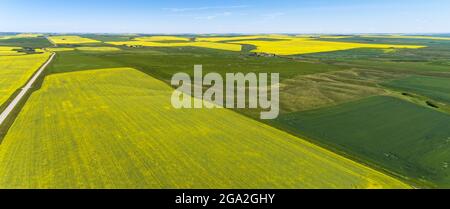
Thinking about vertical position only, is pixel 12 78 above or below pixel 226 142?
above

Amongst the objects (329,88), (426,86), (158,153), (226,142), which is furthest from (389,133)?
(426,86)

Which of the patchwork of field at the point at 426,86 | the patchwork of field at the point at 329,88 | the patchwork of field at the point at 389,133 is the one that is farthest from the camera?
the patchwork of field at the point at 426,86

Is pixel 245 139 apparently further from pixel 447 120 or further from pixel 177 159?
pixel 447 120

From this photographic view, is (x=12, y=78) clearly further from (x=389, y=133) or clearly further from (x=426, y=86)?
(x=426, y=86)

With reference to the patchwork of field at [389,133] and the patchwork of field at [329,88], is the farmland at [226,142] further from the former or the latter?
the patchwork of field at [329,88]

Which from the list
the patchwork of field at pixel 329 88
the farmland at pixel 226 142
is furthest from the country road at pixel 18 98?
the patchwork of field at pixel 329 88
